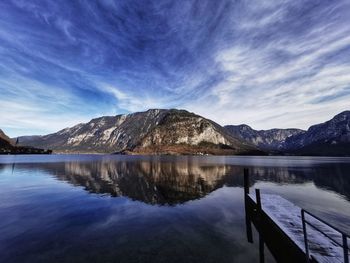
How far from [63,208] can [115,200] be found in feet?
26.3

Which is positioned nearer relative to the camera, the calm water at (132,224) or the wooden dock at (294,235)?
the wooden dock at (294,235)

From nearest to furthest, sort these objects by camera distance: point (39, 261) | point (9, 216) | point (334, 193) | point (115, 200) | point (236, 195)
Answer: point (39, 261) < point (9, 216) < point (115, 200) < point (236, 195) < point (334, 193)

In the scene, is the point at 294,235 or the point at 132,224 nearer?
the point at 294,235

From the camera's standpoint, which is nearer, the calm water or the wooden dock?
the wooden dock

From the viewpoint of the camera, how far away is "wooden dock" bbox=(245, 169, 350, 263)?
44.2 feet

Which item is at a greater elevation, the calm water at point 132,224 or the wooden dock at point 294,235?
the wooden dock at point 294,235

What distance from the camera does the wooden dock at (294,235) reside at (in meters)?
13.5

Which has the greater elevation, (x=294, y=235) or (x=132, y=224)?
(x=294, y=235)

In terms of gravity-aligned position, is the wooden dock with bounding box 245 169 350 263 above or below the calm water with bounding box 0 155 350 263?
above

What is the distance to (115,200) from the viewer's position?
38469 mm

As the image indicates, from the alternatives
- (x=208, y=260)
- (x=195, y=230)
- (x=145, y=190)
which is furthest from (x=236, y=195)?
(x=208, y=260)

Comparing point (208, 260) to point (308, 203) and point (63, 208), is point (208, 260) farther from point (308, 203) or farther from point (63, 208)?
point (308, 203)

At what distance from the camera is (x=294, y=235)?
57.2ft

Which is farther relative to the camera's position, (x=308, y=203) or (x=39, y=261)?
(x=308, y=203)
